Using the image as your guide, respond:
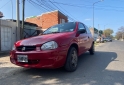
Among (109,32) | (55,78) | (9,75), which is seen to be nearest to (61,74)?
(55,78)

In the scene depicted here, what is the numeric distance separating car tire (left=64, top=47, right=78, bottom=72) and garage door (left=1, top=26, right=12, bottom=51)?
26.0ft

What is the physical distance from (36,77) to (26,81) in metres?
0.39

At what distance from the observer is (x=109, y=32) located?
12200 cm

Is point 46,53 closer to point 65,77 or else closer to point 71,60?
point 65,77

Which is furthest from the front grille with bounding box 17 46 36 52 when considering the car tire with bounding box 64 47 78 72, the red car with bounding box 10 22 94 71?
the car tire with bounding box 64 47 78 72

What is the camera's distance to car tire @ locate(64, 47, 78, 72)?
4.66 m

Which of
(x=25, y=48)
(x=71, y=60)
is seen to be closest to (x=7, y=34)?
(x=25, y=48)

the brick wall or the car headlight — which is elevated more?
the brick wall

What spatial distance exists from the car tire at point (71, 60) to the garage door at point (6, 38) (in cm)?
791

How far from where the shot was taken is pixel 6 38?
11.9 meters

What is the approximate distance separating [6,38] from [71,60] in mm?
8492

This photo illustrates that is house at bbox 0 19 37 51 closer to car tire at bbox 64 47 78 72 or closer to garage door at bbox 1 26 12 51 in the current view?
garage door at bbox 1 26 12 51

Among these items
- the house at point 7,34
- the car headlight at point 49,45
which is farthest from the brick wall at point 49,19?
the car headlight at point 49,45

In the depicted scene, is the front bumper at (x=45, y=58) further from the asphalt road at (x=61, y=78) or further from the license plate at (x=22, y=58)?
the asphalt road at (x=61, y=78)
